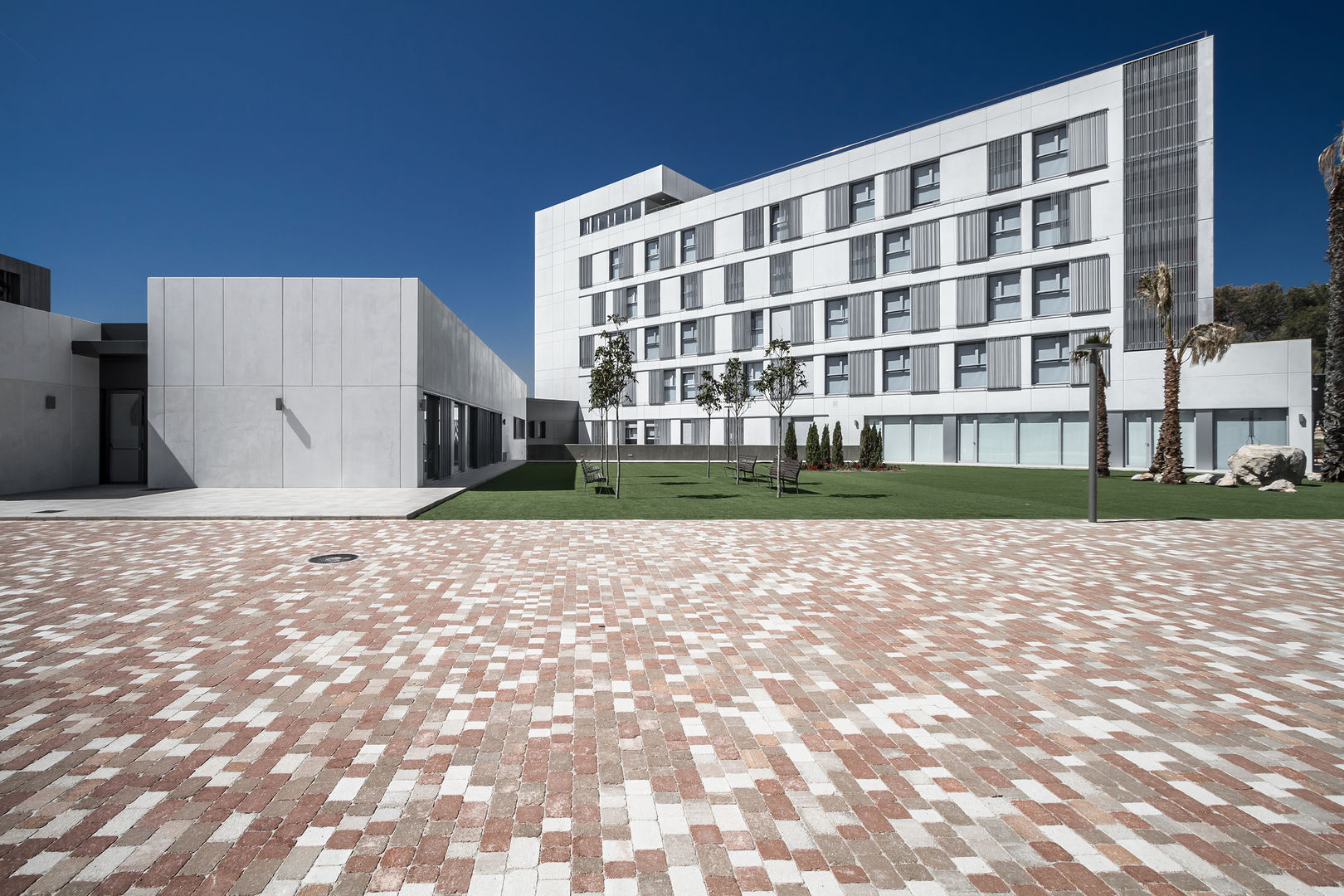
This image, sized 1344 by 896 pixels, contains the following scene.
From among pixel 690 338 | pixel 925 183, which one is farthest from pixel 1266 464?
pixel 690 338

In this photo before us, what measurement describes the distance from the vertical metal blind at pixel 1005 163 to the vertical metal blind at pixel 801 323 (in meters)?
11.9

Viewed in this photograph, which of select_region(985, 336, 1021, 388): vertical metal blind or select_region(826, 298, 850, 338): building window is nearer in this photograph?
select_region(985, 336, 1021, 388): vertical metal blind

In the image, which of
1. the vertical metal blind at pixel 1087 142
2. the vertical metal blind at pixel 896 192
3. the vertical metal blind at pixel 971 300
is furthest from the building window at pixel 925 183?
the vertical metal blind at pixel 1087 142

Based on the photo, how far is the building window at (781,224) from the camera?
42281 mm

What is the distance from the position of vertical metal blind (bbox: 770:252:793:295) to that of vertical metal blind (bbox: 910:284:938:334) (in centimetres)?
819

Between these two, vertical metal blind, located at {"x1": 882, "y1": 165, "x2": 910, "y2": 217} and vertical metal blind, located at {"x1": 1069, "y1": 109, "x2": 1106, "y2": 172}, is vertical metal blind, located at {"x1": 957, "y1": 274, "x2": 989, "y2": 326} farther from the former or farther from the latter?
vertical metal blind, located at {"x1": 1069, "y1": 109, "x2": 1106, "y2": 172}

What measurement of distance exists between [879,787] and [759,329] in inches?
1658

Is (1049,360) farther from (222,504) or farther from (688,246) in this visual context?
(222,504)

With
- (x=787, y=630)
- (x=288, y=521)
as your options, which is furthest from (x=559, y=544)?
(x=288, y=521)

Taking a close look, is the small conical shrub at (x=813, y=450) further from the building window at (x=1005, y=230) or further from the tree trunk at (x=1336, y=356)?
the tree trunk at (x=1336, y=356)

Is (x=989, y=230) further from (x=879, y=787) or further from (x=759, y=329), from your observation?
(x=879, y=787)

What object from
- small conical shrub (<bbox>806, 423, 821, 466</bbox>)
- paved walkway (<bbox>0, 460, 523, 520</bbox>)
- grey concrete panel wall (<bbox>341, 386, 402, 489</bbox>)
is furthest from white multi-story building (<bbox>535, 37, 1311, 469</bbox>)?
paved walkway (<bbox>0, 460, 523, 520</bbox>)

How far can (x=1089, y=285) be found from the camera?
3181cm

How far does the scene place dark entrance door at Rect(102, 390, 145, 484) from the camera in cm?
1978
